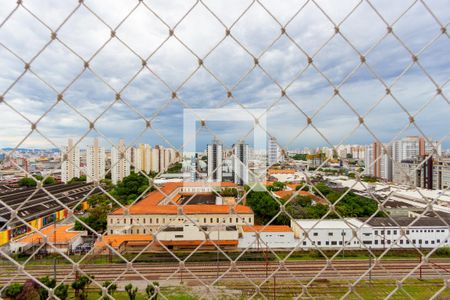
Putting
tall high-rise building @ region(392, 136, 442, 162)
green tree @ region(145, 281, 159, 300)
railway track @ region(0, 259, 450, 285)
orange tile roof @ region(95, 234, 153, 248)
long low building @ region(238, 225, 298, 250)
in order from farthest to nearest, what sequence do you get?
long low building @ region(238, 225, 298, 250) < orange tile roof @ region(95, 234, 153, 248) < railway track @ region(0, 259, 450, 285) < tall high-rise building @ region(392, 136, 442, 162) < green tree @ region(145, 281, 159, 300)

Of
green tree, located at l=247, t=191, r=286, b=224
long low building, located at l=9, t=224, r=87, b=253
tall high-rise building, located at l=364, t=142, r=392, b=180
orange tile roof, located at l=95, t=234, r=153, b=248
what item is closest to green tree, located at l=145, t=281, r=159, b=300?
tall high-rise building, located at l=364, t=142, r=392, b=180

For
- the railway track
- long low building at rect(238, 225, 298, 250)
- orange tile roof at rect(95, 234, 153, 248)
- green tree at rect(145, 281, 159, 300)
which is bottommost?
the railway track

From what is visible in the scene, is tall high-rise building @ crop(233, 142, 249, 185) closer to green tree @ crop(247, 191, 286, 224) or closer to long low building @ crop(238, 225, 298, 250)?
long low building @ crop(238, 225, 298, 250)

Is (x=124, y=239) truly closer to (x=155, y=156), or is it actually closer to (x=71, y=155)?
(x=155, y=156)

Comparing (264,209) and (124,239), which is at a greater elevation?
(124,239)

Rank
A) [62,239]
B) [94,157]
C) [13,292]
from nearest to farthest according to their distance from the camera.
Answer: [94,157]
[13,292]
[62,239]

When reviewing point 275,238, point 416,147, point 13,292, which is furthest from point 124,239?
point 416,147

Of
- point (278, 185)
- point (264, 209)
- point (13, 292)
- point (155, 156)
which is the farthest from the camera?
point (278, 185)

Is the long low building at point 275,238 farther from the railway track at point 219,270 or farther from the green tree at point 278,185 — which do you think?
the green tree at point 278,185

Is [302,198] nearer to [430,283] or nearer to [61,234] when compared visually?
[430,283]

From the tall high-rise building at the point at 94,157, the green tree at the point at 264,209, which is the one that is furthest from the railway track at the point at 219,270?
the tall high-rise building at the point at 94,157

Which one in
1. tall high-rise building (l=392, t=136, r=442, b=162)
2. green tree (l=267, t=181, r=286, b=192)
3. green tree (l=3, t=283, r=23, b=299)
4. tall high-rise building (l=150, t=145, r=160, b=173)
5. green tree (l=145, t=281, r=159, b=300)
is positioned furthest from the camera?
green tree (l=267, t=181, r=286, b=192)
